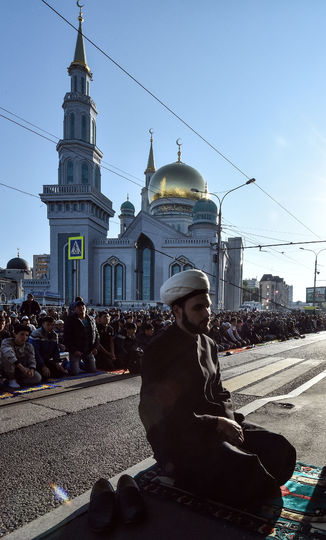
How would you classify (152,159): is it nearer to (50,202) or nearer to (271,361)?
(50,202)

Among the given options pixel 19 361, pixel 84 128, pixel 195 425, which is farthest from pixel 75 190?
pixel 195 425

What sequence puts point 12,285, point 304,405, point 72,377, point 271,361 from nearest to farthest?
point 304,405 < point 72,377 < point 271,361 < point 12,285

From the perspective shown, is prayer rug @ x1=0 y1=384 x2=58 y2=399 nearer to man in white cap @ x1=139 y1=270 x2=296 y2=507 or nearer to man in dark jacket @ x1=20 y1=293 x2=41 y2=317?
man in white cap @ x1=139 y1=270 x2=296 y2=507

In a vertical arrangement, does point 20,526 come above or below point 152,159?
below

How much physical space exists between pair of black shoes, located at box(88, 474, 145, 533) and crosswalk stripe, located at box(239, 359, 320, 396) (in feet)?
13.3

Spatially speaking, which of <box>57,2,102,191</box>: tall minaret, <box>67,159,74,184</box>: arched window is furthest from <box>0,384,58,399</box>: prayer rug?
<box>67,159,74,184</box>: arched window

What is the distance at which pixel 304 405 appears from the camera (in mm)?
5359

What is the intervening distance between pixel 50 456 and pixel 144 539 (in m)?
1.58

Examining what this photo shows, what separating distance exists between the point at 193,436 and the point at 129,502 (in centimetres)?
60

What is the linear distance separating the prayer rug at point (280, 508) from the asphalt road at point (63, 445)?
0.54 metres

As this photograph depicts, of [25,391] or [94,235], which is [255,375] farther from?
[94,235]

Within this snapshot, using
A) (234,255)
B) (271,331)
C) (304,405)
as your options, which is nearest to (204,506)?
(304,405)

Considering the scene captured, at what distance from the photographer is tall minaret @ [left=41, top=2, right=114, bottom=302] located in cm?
4641

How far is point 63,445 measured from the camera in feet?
12.0
